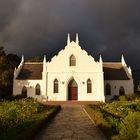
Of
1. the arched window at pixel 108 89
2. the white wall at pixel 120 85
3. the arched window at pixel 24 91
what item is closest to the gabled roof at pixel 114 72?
the white wall at pixel 120 85

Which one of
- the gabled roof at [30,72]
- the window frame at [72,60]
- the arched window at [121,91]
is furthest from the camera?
the arched window at [121,91]

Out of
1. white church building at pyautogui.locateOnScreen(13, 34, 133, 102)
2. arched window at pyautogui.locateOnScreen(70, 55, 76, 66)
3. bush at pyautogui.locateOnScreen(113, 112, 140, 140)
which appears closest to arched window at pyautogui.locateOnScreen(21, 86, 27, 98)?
white church building at pyautogui.locateOnScreen(13, 34, 133, 102)

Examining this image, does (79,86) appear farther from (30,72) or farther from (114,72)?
(30,72)

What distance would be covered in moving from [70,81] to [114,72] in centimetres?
1013

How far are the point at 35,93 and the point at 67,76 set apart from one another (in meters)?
6.69

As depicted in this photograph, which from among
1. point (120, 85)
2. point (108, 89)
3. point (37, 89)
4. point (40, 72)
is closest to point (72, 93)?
point (37, 89)

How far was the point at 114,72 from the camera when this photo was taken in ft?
188

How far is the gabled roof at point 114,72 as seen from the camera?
55.6 metres

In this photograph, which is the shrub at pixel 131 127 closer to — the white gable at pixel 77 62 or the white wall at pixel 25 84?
the white gable at pixel 77 62

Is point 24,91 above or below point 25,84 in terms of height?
below

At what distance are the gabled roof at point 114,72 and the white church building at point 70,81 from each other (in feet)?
3.80

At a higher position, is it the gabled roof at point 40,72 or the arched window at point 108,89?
the gabled roof at point 40,72

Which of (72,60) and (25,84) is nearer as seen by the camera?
(72,60)

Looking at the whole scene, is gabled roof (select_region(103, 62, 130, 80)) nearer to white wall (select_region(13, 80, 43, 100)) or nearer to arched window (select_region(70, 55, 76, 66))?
arched window (select_region(70, 55, 76, 66))
